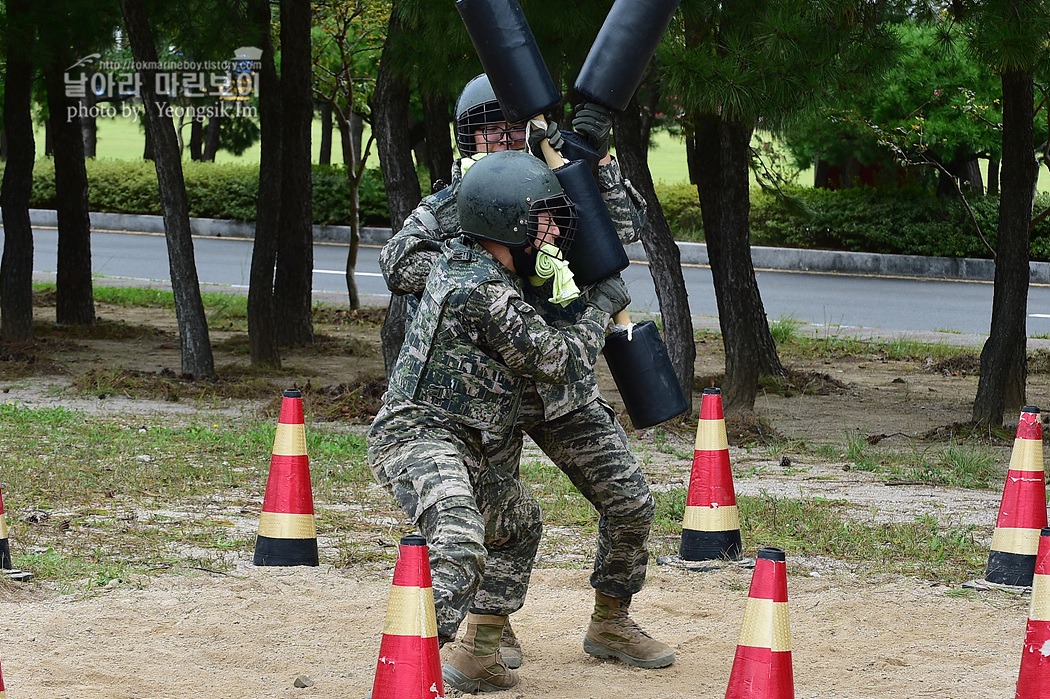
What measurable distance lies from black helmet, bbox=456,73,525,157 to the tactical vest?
0.50 meters

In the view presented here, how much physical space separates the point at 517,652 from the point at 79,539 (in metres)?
2.30

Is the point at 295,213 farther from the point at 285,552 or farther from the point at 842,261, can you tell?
the point at 842,261

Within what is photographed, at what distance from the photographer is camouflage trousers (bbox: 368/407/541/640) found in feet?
10.8

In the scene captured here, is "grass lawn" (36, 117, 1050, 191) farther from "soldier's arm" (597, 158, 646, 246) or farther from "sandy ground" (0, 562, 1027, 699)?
"soldier's arm" (597, 158, 646, 246)

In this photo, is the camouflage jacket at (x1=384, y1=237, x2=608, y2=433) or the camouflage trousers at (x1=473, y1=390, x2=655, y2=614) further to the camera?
the camouflage trousers at (x1=473, y1=390, x2=655, y2=614)

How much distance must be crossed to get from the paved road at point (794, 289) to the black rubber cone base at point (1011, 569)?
995 centimetres

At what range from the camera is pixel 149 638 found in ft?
14.2

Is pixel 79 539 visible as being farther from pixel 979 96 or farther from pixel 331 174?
pixel 331 174

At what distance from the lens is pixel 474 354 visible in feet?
11.7

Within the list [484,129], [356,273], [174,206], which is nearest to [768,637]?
[484,129]

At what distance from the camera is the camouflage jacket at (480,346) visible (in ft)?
11.3

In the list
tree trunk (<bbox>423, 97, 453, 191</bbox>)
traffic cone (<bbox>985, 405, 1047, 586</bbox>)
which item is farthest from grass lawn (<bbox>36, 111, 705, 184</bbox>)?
traffic cone (<bbox>985, 405, 1047, 586</bbox>)

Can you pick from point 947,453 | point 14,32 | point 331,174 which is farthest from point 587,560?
point 331,174

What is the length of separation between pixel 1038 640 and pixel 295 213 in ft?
32.5
